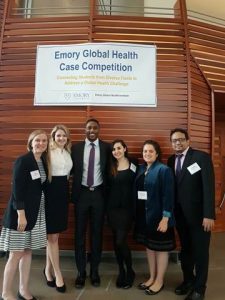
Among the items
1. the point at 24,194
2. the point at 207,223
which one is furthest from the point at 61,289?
the point at 207,223

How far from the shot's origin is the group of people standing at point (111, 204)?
272cm

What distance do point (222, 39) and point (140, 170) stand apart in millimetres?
2889

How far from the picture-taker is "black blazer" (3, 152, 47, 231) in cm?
263

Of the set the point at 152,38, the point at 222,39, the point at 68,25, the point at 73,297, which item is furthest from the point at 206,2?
the point at 73,297

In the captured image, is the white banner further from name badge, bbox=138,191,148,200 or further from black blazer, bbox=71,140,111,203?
name badge, bbox=138,191,148,200

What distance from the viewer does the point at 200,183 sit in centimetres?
292

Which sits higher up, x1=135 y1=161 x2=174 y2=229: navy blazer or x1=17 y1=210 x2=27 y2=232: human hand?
x1=135 y1=161 x2=174 y2=229: navy blazer

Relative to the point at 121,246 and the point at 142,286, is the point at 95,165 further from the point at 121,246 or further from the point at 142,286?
the point at 142,286

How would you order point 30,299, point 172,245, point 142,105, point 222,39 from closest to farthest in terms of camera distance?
1. point 30,299
2. point 172,245
3. point 142,105
4. point 222,39

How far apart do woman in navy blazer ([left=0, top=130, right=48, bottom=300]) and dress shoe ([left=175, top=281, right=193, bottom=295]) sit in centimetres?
150

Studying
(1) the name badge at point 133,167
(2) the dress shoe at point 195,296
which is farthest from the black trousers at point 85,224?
(2) the dress shoe at point 195,296

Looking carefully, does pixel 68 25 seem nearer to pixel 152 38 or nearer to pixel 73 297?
pixel 152 38

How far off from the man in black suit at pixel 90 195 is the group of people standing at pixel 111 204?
1 centimetres

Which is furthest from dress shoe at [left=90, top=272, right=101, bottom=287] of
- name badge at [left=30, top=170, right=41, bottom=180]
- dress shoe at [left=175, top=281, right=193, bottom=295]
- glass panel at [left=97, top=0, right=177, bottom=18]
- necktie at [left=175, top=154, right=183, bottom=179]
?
glass panel at [left=97, top=0, right=177, bottom=18]
